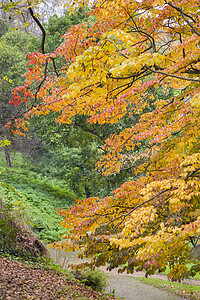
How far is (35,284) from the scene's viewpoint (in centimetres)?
485

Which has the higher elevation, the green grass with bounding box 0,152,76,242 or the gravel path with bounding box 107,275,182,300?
the green grass with bounding box 0,152,76,242

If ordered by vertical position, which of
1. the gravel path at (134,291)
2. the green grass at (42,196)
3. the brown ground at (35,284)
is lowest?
the gravel path at (134,291)

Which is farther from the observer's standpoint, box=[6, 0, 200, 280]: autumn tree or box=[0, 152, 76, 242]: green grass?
box=[0, 152, 76, 242]: green grass

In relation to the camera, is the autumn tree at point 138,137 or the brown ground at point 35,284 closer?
the autumn tree at point 138,137

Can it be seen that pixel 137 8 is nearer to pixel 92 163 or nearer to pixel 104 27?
pixel 104 27

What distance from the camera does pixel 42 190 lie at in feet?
54.5

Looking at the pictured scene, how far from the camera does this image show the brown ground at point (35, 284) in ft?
13.9

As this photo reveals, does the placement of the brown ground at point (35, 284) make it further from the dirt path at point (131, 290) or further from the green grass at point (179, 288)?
the green grass at point (179, 288)

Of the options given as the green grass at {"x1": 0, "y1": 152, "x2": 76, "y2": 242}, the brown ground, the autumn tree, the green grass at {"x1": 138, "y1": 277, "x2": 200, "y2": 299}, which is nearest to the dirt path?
the green grass at {"x1": 138, "y1": 277, "x2": 200, "y2": 299}

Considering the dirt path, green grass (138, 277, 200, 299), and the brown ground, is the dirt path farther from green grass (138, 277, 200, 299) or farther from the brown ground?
the brown ground

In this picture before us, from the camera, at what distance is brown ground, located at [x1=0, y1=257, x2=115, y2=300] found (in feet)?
13.9

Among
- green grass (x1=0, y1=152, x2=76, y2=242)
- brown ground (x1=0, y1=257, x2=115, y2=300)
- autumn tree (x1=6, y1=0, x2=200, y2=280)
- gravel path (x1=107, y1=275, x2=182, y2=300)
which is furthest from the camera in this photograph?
green grass (x1=0, y1=152, x2=76, y2=242)

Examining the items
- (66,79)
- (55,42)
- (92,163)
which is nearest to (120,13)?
(66,79)

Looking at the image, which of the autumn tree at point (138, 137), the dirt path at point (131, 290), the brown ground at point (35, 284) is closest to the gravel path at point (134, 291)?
the dirt path at point (131, 290)
